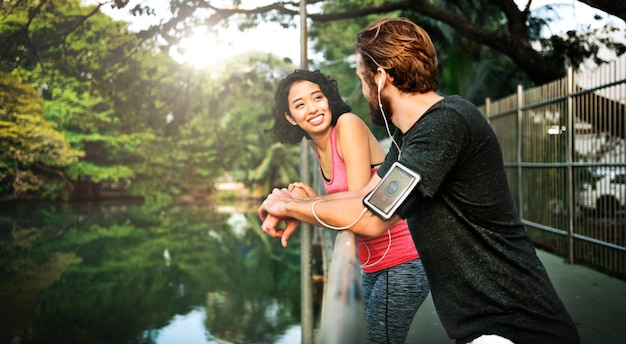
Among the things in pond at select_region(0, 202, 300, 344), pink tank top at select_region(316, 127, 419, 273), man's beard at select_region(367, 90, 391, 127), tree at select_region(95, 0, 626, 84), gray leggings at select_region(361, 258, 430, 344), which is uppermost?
tree at select_region(95, 0, 626, 84)

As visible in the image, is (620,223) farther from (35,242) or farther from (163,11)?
(35,242)

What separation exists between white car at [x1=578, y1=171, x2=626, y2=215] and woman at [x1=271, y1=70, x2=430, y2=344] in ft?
15.4

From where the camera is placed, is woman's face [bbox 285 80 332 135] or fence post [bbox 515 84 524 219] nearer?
woman's face [bbox 285 80 332 135]

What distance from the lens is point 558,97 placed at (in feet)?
26.6

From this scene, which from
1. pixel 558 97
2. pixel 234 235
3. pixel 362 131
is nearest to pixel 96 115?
pixel 234 235

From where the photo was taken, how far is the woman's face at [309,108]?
2.58 metres

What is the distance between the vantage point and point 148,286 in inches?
547

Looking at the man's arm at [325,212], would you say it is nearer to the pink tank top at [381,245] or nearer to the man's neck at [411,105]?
the man's neck at [411,105]

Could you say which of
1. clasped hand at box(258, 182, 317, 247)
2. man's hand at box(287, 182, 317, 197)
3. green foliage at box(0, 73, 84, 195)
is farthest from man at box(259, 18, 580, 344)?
green foliage at box(0, 73, 84, 195)

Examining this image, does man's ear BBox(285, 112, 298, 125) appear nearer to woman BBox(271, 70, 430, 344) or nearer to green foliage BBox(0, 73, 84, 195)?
woman BBox(271, 70, 430, 344)

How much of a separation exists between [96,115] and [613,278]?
110 ft

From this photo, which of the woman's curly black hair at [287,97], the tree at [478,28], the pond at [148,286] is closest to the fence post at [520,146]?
the tree at [478,28]

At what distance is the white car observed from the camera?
666 cm

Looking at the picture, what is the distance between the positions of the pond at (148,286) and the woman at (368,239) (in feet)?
24.5
